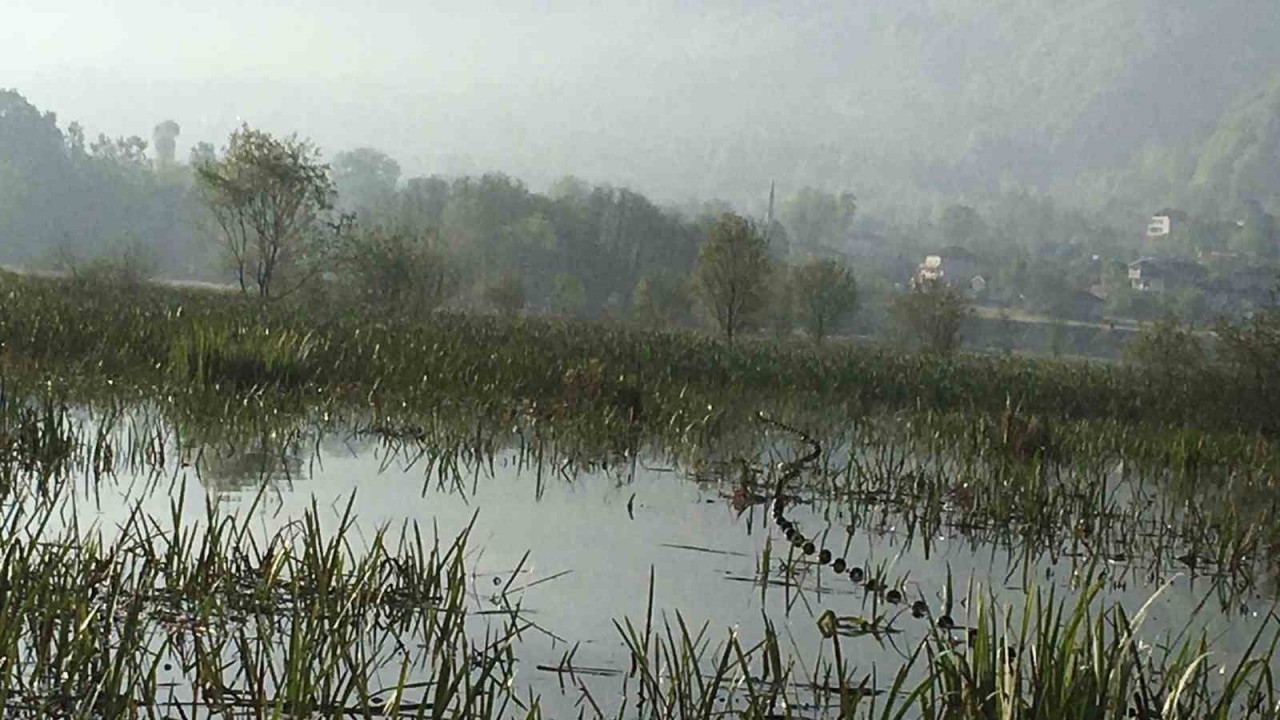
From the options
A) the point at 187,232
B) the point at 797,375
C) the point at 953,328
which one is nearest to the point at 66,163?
the point at 187,232

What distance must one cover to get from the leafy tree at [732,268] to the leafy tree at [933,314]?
7639 mm

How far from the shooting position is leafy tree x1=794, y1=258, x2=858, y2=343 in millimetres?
50750

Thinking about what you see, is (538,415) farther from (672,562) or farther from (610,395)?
(672,562)

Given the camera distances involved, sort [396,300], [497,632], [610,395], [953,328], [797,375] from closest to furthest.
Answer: [497,632] → [610,395] → [797,375] → [396,300] → [953,328]

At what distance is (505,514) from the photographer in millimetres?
5082

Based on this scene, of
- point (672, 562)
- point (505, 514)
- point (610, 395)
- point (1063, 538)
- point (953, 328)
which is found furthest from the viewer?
point (953, 328)

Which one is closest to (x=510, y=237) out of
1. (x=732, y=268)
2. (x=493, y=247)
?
(x=493, y=247)

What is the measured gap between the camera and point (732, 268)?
1373 inches

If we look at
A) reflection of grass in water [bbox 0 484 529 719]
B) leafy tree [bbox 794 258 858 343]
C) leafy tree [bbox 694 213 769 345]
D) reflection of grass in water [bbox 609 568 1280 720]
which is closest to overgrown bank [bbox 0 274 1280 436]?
reflection of grass in water [bbox 0 484 529 719]

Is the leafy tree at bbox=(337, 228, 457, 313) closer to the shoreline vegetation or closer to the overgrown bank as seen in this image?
the overgrown bank

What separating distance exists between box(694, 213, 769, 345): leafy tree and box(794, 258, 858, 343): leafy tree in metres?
14.5

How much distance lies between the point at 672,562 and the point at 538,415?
4.32m

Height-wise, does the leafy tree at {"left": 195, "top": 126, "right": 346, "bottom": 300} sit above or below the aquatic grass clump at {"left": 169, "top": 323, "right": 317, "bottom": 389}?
above

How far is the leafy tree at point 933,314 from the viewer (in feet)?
146
